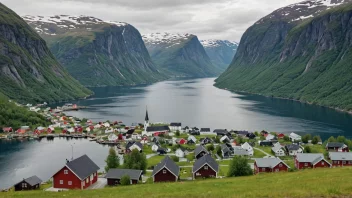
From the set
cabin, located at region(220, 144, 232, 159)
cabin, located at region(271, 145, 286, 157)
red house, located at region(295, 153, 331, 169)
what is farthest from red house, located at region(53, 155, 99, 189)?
cabin, located at region(271, 145, 286, 157)

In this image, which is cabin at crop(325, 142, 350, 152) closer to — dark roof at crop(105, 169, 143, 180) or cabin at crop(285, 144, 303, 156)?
cabin at crop(285, 144, 303, 156)

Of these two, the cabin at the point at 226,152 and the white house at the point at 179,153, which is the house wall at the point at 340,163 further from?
the white house at the point at 179,153

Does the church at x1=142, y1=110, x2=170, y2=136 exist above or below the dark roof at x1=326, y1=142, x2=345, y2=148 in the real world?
below

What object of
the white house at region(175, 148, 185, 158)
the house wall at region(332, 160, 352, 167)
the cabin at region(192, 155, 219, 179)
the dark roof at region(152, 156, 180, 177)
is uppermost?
the dark roof at region(152, 156, 180, 177)

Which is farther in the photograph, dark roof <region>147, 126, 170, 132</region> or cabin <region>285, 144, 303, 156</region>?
dark roof <region>147, 126, 170, 132</region>

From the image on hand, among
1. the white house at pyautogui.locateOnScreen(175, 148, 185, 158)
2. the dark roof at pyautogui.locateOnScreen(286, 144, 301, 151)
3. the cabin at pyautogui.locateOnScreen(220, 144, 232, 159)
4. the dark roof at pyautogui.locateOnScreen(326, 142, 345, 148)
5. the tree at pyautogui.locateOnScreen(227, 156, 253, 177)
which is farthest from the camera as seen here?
the dark roof at pyautogui.locateOnScreen(286, 144, 301, 151)

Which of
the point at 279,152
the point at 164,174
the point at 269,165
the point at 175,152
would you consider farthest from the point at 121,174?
the point at 279,152

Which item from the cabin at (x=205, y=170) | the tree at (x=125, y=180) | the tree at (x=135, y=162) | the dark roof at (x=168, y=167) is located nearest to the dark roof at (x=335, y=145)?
the cabin at (x=205, y=170)

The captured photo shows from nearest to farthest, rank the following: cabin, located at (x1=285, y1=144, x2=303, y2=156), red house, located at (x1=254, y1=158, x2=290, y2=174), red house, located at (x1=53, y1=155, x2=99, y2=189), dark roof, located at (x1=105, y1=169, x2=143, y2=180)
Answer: red house, located at (x1=53, y1=155, x2=99, y2=189), dark roof, located at (x1=105, y1=169, x2=143, y2=180), red house, located at (x1=254, y1=158, x2=290, y2=174), cabin, located at (x1=285, y1=144, x2=303, y2=156)

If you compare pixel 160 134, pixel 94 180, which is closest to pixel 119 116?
pixel 160 134
